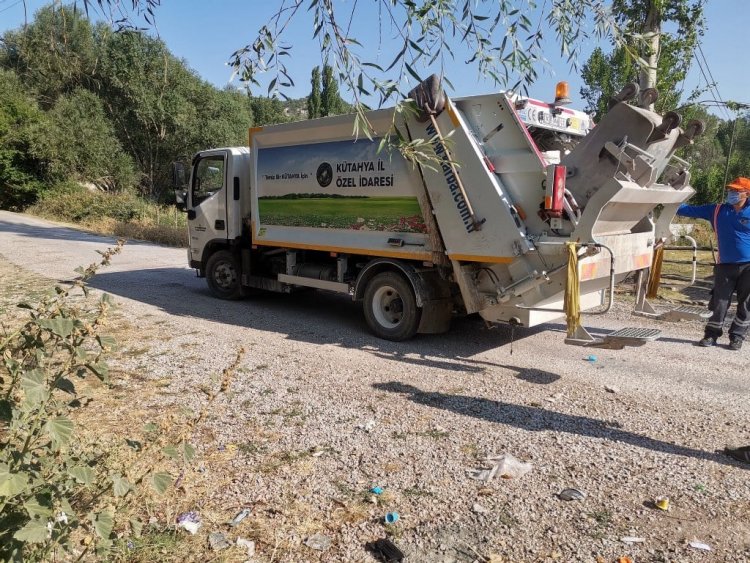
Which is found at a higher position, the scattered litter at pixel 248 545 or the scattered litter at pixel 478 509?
the scattered litter at pixel 478 509

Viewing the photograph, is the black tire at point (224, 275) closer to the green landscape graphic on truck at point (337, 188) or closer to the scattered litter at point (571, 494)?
the green landscape graphic on truck at point (337, 188)

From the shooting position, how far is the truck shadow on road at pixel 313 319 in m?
6.27

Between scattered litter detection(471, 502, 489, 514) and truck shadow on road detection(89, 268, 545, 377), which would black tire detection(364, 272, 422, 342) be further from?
scattered litter detection(471, 502, 489, 514)

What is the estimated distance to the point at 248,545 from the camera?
2.74m

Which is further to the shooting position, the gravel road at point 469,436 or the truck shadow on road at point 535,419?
the truck shadow on road at point 535,419

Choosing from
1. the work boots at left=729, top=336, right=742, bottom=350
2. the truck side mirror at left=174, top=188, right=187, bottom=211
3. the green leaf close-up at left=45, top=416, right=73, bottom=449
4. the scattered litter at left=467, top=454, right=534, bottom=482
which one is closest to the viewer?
the green leaf close-up at left=45, top=416, right=73, bottom=449

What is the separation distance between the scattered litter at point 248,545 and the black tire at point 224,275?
21.3ft

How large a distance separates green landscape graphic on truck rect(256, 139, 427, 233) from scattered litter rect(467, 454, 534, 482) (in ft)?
10.4

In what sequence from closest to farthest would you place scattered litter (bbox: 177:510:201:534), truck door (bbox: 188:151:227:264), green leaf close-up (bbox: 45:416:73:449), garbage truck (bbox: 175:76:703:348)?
green leaf close-up (bbox: 45:416:73:449) → scattered litter (bbox: 177:510:201:534) → garbage truck (bbox: 175:76:703:348) → truck door (bbox: 188:151:227:264)

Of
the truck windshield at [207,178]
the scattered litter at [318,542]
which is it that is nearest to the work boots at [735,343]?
the scattered litter at [318,542]

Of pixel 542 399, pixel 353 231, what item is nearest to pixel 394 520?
pixel 542 399

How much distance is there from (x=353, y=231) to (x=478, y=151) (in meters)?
2.09

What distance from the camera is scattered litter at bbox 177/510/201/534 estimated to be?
2.84 meters

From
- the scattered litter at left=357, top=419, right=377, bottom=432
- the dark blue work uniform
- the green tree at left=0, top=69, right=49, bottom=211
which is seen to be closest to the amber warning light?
the dark blue work uniform
